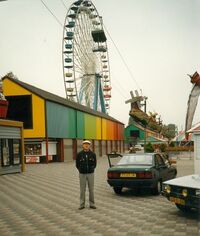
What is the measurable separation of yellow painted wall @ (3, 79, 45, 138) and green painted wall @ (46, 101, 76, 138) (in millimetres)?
675

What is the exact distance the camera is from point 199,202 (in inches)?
280

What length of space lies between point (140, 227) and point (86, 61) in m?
37.2

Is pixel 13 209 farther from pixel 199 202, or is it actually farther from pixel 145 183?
pixel 199 202

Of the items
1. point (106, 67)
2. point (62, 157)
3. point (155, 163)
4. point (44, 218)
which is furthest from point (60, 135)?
point (44, 218)

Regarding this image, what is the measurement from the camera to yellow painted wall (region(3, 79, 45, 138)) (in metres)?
31.0

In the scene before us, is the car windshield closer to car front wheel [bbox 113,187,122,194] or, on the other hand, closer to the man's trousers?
car front wheel [bbox 113,187,122,194]

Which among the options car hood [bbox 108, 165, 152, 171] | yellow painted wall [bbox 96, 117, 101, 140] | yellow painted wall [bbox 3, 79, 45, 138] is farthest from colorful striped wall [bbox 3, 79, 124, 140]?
car hood [bbox 108, 165, 152, 171]

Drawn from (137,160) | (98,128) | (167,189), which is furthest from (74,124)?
(167,189)

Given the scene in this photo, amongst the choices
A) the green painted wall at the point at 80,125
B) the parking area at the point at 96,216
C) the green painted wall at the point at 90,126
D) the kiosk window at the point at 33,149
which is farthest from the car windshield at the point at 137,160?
the green painted wall at the point at 90,126

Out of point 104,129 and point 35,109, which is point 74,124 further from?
point 104,129

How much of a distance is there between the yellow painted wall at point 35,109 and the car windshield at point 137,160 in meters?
19.9

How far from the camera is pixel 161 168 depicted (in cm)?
1159

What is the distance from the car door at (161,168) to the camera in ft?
37.2

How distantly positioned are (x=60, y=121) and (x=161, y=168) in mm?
23542
